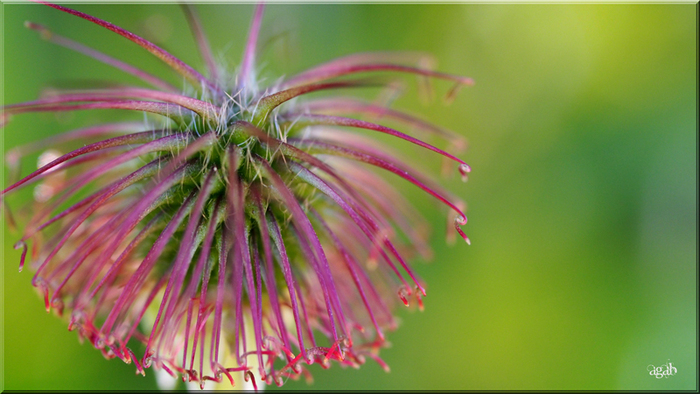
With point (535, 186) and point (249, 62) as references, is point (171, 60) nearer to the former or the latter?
point (249, 62)

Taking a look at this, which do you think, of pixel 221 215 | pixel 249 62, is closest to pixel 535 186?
pixel 249 62

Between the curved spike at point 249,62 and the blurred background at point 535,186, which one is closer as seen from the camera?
the curved spike at point 249,62

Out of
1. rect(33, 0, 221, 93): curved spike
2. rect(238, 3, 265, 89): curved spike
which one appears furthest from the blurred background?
rect(33, 0, 221, 93): curved spike

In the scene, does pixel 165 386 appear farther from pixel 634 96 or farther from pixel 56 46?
pixel 634 96

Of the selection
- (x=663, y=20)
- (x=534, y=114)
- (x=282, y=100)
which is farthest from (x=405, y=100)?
(x=282, y=100)

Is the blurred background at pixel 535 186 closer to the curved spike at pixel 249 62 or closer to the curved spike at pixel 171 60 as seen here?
the curved spike at pixel 249 62

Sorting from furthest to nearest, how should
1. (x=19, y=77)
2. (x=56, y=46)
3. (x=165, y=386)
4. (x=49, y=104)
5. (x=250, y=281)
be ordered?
1. (x=56, y=46)
2. (x=19, y=77)
3. (x=165, y=386)
4. (x=49, y=104)
5. (x=250, y=281)

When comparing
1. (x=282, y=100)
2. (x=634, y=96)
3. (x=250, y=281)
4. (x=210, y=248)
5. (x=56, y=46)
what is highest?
(x=56, y=46)

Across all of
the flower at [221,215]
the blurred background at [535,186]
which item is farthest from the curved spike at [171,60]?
the blurred background at [535,186]
